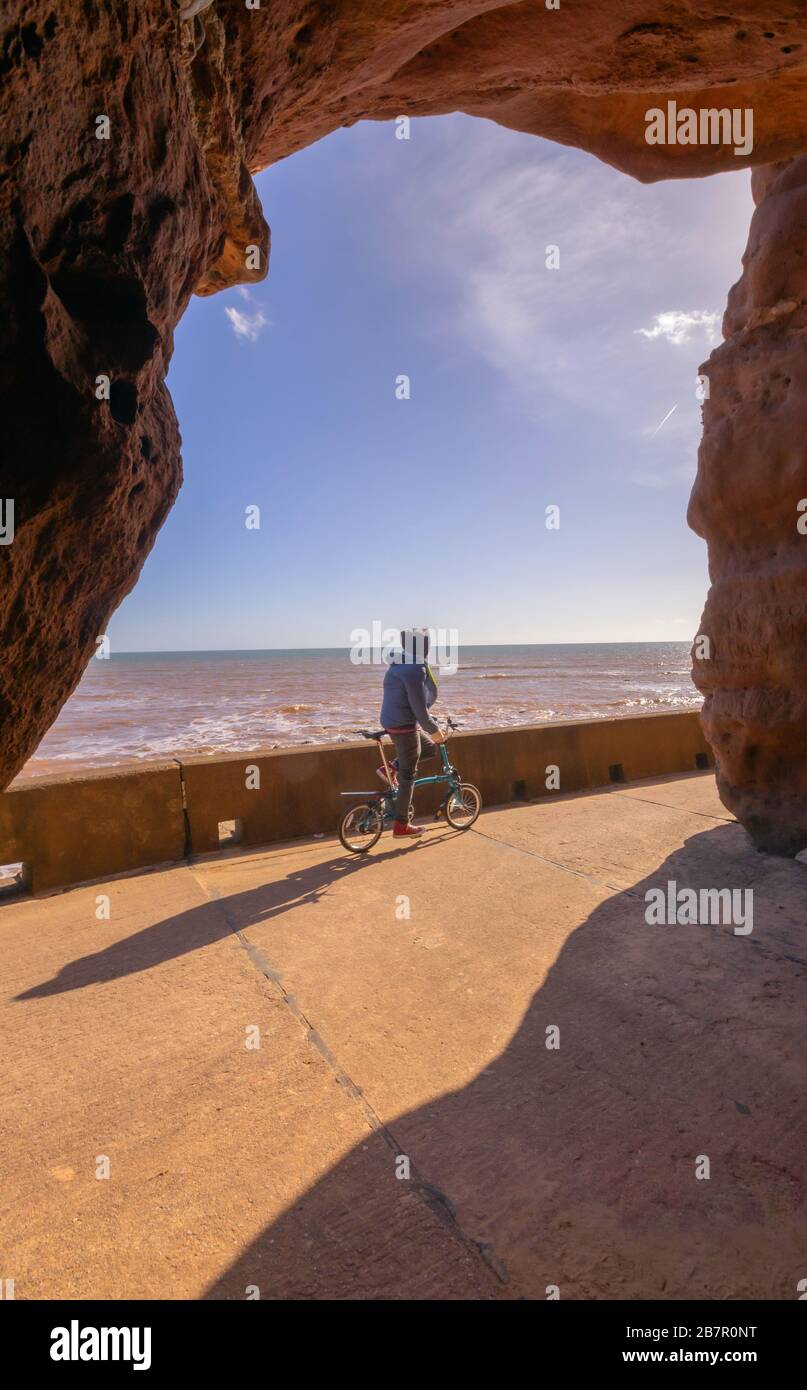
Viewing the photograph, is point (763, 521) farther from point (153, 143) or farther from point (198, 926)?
point (198, 926)

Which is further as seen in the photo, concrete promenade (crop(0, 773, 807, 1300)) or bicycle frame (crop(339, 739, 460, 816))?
bicycle frame (crop(339, 739, 460, 816))

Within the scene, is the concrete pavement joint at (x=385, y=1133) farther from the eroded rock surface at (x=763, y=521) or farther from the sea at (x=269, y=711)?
the sea at (x=269, y=711)

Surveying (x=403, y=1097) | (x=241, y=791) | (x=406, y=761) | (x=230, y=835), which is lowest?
(x=403, y=1097)

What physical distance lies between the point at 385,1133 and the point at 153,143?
10.5 feet

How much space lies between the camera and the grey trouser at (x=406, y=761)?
6250 mm

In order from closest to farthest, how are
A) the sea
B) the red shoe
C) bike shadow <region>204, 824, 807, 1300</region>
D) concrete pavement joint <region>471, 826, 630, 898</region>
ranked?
bike shadow <region>204, 824, 807, 1300</region>
concrete pavement joint <region>471, 826, 630, 898</region>
the red shoe
the sea

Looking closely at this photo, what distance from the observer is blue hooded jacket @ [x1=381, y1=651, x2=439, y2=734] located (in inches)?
240

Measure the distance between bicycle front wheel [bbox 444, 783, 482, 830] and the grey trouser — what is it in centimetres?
56

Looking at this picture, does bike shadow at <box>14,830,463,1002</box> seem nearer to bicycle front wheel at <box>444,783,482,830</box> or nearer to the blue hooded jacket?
bicycle front wheel at <box>444,783,482,830</box>

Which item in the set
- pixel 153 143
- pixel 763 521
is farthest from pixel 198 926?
pixel 763 521

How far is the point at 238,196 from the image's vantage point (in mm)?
2422

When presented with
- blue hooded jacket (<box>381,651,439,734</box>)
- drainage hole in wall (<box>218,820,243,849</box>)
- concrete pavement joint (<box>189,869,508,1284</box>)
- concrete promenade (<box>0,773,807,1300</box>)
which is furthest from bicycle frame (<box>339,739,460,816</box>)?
concrete pavement joint (<box>189,869,508,1284</box>)

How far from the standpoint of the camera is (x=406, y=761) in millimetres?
6293

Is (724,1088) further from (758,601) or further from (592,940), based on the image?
(758,601)
